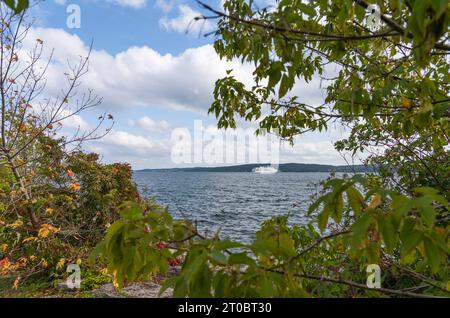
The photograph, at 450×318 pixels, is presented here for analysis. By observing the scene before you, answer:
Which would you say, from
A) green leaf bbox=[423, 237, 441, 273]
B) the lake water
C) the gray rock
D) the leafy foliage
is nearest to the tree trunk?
the gray rock

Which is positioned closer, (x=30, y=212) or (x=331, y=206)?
(x=331, y=206)

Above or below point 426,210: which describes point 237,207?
below

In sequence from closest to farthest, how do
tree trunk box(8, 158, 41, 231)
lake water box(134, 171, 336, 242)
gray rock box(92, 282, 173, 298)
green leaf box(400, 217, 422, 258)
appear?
green leaf box(400, 217, 422, 258)
gray rock box(92, 282, 173, 298)
tree trunk box(8, 158, 41, 231)
lake water box(134, 171, 336, 242)

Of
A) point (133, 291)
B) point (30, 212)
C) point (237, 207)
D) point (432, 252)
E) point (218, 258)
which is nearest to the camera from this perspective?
point (218, 258)

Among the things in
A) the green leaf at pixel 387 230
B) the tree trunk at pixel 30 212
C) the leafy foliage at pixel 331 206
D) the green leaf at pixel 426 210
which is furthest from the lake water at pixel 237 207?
the tree trunk at pixel 30 212

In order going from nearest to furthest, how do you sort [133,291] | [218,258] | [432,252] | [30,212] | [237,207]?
[218,258], [432,252], [133,291], [30,212], [237,207]

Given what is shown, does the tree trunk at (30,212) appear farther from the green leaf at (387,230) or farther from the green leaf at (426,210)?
the green leaf at (426,210)

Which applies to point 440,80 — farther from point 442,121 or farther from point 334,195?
point 334,195

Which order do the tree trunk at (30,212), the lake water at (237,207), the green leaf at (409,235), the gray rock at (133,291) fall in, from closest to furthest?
1. the green leaf at (409,235)
2. the gray rock at (133,291)
3. the tree trunk at (30,212)
4. the lake water at (237,207)

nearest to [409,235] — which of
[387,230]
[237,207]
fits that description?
[387,230]

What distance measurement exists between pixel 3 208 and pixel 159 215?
29.7ft

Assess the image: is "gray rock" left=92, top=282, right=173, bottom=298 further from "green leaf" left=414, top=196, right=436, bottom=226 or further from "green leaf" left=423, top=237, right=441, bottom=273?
"green leaf" left=414, top=196, right=436, bottom=226

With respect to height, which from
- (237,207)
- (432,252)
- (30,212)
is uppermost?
(432,252)

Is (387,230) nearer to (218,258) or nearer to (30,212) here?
(218,258)
